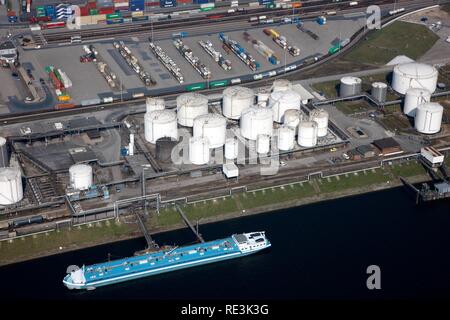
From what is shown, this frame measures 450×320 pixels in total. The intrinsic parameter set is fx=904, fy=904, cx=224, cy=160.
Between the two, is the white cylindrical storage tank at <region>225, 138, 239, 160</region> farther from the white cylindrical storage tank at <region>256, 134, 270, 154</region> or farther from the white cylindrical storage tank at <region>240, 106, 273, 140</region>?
the white cylindrical storage tank at <region>240, 106, 273, 140</region>

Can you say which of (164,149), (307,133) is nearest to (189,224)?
(164,149)

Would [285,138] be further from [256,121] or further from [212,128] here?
[212,128]

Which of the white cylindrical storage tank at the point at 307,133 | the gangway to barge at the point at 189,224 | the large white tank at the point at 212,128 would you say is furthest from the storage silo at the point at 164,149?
the white cylindrical storage tank at the point at 307,133

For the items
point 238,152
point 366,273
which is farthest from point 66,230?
point 366,273

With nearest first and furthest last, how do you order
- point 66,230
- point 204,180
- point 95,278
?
point 95,278, point 66,230, point 204,180

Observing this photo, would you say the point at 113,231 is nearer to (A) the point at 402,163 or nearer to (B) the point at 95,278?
(B) the point at 95,278

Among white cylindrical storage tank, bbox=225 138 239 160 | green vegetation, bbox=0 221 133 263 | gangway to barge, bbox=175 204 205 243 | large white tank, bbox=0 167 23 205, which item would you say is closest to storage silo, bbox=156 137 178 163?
white cylindrical storage tank, bbox=225 138 239 160
